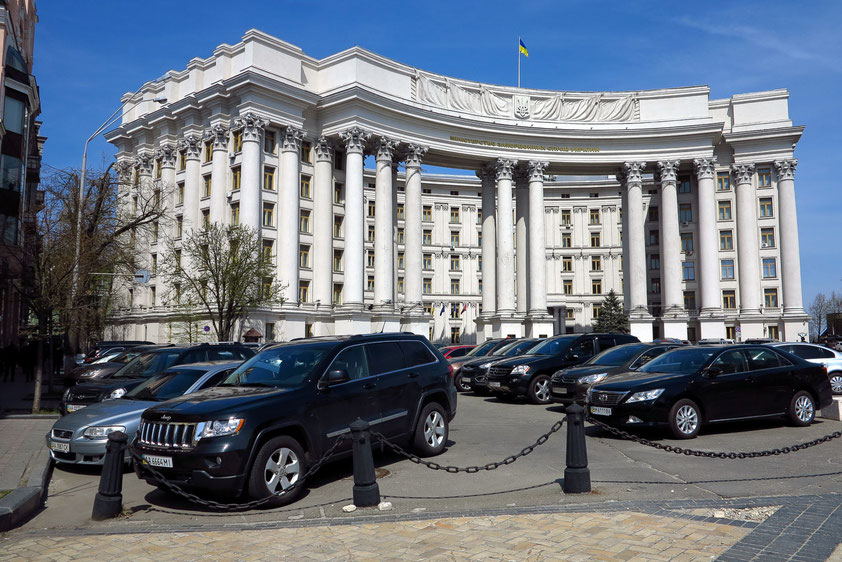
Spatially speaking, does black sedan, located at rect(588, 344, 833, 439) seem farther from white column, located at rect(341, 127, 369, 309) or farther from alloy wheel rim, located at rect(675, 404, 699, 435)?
white column, located at rect(341, 127, 369, 309)

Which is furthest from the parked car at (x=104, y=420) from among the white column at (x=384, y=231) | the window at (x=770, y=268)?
the window at (x=770, y=268)

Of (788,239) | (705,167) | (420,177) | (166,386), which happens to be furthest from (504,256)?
(166,386)

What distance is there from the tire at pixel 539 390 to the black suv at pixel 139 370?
7.48 metres

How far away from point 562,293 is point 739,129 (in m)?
24.7

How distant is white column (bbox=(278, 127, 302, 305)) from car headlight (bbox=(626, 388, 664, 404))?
35.2 metres

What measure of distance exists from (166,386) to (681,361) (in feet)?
30.2

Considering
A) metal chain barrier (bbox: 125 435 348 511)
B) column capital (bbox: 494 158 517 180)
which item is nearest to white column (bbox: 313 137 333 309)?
column capital (bbox: 494 158 517 180)

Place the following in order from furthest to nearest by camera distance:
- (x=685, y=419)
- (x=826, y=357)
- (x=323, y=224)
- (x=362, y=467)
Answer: (x=323, y=224), (x=826, y=357), (x=685, y=419), (x=362, y=467)

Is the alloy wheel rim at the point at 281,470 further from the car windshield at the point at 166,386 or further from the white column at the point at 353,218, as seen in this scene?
the white column at the point at 353,218

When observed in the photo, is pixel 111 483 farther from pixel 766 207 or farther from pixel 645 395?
pixel 766 207

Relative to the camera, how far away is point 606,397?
11430 mm

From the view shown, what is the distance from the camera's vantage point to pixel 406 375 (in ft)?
32.3

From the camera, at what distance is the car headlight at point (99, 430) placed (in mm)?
9555

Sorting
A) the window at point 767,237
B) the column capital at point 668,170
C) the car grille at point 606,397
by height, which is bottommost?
the car grille at point 606,397
